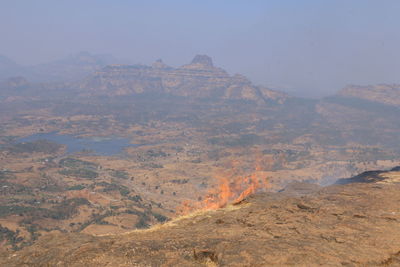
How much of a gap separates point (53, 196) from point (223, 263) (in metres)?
85.1

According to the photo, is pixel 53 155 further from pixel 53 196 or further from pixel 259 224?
pixel 259 224

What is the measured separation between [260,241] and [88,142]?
7200 inches

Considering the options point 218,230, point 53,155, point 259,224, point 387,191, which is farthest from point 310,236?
point 53,155

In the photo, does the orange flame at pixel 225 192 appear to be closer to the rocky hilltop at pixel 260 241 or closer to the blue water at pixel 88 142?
the rocky hilltop at pixel 260 241

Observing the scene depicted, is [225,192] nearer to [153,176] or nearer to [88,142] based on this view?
[153,176]

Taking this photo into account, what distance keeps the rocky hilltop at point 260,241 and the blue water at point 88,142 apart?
5751 inches

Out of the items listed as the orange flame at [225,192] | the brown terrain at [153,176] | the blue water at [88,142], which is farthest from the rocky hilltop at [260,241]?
the blue water at [88,142]

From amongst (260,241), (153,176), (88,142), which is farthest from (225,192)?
(88,142)

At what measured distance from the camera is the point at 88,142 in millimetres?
182375

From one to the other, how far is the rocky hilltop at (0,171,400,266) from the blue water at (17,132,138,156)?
146m

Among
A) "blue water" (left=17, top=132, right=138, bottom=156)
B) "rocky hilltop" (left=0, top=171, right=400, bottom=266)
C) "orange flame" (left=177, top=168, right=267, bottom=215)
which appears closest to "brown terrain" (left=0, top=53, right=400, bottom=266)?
"orange flame" (left=177, top=168, right=267, bottom=215)

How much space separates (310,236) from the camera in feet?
46.5

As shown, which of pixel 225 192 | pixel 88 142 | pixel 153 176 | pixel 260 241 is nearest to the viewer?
pixel 260 241

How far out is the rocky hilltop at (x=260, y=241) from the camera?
11977mm
